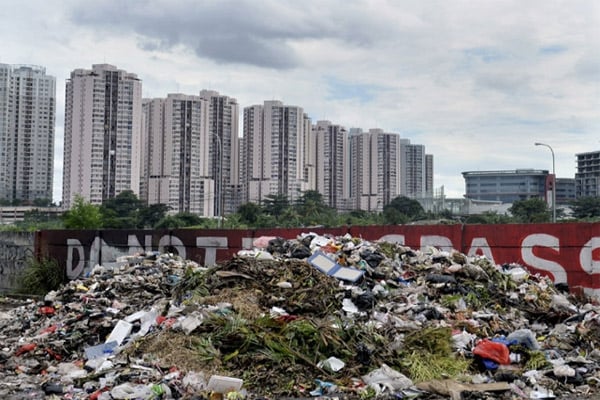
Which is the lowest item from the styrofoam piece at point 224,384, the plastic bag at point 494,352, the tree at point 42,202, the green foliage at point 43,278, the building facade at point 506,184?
the green foliage at point 43,278

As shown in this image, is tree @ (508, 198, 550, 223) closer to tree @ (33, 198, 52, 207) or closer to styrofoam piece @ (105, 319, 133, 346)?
styrofoam piece @ (105, 319, 133, 346)

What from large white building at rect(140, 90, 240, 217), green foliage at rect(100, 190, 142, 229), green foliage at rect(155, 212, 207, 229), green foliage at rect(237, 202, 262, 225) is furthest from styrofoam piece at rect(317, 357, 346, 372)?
large white building at rect(140, 90, 240, 217)

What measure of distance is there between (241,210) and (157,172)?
1540 cm

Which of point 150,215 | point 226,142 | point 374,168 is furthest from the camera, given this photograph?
point 374,168

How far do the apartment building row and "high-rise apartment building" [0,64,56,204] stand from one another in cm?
13

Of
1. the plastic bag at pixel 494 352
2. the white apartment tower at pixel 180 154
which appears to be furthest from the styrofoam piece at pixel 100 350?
the white apartment tower at pixel 180 154

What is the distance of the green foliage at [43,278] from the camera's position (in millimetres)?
18562

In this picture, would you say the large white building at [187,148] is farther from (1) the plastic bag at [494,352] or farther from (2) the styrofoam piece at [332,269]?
(1) the plastic bag at [494,352]

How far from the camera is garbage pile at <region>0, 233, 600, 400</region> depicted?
5.99 meters

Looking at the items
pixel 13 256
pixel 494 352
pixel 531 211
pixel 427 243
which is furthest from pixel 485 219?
pixel 494 352

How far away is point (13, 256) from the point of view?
67.4 ft

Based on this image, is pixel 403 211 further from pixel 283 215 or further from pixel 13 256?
pixel 13 256

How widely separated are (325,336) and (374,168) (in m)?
73.6

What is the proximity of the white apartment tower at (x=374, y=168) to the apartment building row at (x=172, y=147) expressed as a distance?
0.17 metres
